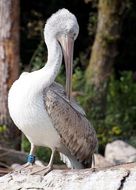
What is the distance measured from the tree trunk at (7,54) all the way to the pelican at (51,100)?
483 centimetres

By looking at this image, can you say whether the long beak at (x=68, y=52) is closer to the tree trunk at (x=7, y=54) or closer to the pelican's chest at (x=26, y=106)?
the pelican's chest at (x=26, y=106)

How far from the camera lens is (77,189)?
6012 mm

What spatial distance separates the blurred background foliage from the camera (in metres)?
13.2

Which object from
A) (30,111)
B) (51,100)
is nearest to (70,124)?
(51,100)

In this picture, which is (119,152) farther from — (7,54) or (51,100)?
(51,100)

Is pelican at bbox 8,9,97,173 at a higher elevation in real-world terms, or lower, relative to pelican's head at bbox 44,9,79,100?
lower

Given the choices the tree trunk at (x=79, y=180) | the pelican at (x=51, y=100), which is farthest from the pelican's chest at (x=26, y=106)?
the tree trunk at (x=79, y=180)

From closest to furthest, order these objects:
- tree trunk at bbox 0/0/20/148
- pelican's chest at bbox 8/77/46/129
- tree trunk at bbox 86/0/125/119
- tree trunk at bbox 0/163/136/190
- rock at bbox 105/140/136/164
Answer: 1. tree trunk at bbox 0/163/136/190
2. pelican's chest at bbox 8/77/46/129
3. rock at bbox 105/140/136/164
4. tree trunk at bbox 0/0/20/148
5. tree trunk at bbox 86/0/125/119

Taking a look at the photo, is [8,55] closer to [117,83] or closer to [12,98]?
[117,83]

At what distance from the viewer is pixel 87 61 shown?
1691 cm

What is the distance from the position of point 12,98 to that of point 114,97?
7750 millimetres

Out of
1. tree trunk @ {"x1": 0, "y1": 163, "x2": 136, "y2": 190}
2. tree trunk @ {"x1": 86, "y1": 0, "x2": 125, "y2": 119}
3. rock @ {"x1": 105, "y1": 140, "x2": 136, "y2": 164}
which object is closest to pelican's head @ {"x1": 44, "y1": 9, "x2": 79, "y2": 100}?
tree trunk @ {"x1": 0, "y1": 163, "x2": 136, "y2": 190}

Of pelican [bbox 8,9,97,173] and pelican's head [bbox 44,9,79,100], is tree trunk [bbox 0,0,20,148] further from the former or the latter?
pelican's head [bbox 44,9,79,100]

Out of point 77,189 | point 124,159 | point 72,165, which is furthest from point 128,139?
point 77,189
